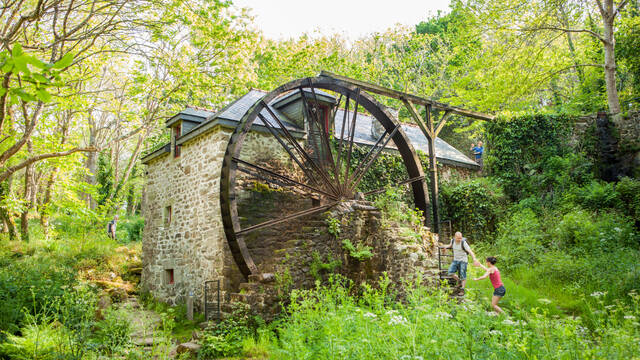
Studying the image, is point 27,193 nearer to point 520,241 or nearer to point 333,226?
point 333,226

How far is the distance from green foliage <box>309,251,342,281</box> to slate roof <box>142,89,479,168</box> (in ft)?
11.4

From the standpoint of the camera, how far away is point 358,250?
7621 millimetres

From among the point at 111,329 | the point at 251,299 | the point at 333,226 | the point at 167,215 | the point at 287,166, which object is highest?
the point at 287,166

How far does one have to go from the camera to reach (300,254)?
7.03 metres

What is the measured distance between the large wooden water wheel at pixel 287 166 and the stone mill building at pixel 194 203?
97 millimetres

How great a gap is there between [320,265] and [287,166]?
9.99 ft

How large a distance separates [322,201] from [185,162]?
3.53 meters

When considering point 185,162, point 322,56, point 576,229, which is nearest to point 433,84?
point 322,56

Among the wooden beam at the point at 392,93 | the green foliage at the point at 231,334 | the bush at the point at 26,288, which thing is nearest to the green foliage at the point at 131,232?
the bush at the point at 26,288

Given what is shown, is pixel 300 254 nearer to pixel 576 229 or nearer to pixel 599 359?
pixel 599 359

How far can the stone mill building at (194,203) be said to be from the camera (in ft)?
27.2

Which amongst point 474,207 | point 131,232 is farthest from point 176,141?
point 131,232

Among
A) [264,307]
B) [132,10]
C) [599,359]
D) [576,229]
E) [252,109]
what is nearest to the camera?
[599,359]

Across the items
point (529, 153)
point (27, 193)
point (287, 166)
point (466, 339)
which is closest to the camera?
point (466, 339)
